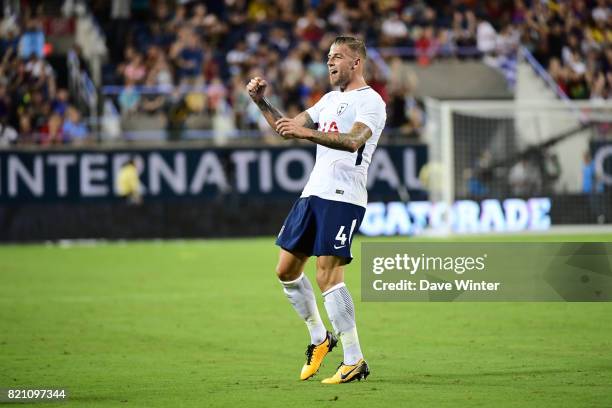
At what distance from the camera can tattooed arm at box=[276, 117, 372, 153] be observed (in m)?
7.89

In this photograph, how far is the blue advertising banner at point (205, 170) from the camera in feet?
80.6

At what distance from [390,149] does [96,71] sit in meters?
8.19

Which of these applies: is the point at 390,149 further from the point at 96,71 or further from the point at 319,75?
the point at 96,71

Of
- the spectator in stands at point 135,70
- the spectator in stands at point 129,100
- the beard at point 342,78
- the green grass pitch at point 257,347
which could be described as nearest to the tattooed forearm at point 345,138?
the beard at point 342,78

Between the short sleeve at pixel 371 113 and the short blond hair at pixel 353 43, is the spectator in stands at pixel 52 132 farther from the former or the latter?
the short sleeve at pixel 371 113

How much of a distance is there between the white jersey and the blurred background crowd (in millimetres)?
16575

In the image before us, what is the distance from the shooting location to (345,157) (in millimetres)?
8461

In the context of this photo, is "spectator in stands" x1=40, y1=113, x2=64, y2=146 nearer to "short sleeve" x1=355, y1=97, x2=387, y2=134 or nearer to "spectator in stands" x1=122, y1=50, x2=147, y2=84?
"spectator in stands" x1=122, y1=50, x2=147, y2=84

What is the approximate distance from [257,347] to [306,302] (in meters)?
1.86

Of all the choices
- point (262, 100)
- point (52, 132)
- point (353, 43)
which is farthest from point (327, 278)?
point (52, 132)

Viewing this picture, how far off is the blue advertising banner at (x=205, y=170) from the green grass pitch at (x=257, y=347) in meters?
6.91

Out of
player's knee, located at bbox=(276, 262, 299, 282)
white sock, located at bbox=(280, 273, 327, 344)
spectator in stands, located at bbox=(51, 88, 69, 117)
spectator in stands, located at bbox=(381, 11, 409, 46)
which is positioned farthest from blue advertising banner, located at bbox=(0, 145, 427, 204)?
player's knee, located at bbox=(276, 262, 299, 282)

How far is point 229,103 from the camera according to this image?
26.4 metres

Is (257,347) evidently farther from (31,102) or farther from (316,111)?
(31,102)
